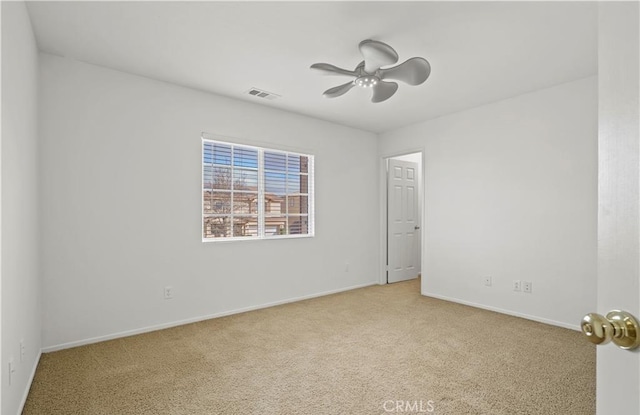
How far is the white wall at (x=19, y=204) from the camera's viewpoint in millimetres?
1731

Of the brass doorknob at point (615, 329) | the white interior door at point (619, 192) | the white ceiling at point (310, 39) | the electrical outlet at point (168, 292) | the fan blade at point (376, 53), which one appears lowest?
the electrical outlet at point (168, 292)

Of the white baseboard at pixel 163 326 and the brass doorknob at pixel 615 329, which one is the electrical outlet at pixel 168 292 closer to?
the white baseboard at pixel 163 326

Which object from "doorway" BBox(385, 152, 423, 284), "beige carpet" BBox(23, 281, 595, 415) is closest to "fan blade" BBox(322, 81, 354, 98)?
"beige carpet" BBox(23, 281, 595, 415)

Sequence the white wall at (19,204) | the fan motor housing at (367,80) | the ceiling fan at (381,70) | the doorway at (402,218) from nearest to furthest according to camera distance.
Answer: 1. the white wall at (19,204)
2. the ceiling fan at (381,70)
3. the fan motor housing at (367,80)
4. the doorway at (402,218)

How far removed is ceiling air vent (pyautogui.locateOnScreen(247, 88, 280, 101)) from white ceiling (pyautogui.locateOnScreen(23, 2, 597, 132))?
0.15 meters

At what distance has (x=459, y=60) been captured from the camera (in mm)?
2982

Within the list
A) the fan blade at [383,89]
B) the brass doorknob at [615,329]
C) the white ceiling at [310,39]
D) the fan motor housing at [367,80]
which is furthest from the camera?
the fan blade at [383,89]

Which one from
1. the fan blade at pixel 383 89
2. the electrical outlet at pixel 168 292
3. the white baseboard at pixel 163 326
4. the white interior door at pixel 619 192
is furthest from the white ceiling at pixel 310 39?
the white baseboard at pixel 163 326

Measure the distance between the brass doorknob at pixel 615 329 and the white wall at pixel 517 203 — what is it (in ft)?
11.3

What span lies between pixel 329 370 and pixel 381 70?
2401 mm

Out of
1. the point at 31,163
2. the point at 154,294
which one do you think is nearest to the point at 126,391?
the point at 154,294

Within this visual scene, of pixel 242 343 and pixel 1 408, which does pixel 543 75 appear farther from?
pixel 1 408

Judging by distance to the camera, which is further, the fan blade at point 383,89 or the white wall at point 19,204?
the fan blade at point 383,89

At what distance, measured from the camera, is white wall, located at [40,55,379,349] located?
9.52 feet
